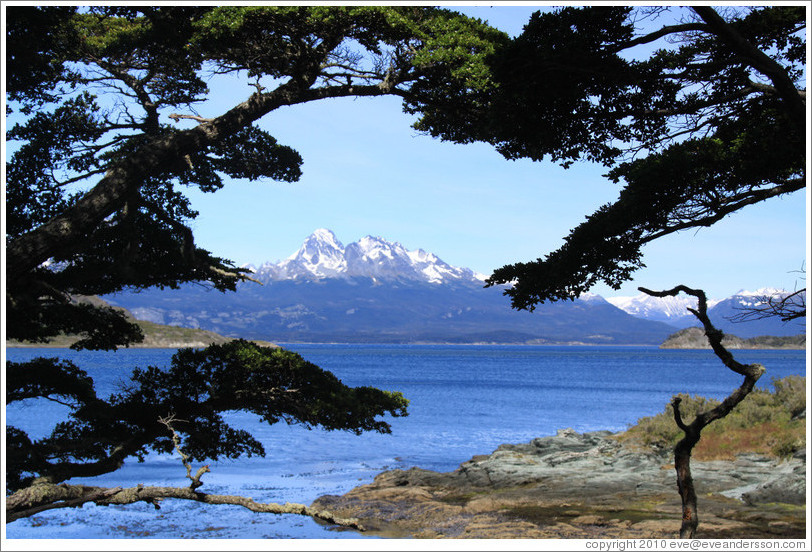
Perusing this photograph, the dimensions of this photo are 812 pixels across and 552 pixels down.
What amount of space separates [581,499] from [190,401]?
964 cm

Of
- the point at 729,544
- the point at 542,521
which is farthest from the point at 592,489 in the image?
the point at 729,544

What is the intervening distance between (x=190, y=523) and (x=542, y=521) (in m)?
8.04

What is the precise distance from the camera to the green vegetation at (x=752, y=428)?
20094 mm

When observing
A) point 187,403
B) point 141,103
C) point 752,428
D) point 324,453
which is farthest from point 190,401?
point 324,453

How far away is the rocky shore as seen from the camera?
13250 millimetres

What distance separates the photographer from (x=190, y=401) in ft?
35.4

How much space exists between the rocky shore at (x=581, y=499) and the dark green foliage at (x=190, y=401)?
4.65 m

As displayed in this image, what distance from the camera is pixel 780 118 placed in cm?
846

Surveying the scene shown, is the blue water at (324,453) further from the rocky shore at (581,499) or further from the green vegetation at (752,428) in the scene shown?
the green vegetation at (752,428)

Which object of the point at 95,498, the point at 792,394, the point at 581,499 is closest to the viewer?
the point at 95,498

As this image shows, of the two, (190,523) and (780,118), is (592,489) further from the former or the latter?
(780,118)

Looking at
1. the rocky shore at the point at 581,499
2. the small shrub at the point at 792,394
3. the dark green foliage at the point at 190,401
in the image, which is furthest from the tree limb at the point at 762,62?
the small shrub at the point at 792,394

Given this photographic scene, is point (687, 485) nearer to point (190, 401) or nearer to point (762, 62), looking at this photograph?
point (762, 62)

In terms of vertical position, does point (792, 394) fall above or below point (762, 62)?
below
